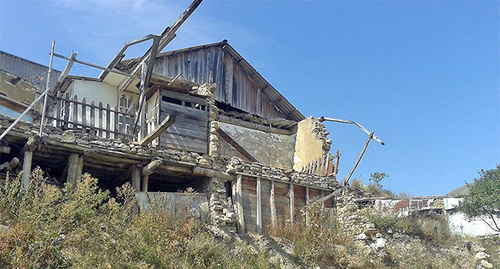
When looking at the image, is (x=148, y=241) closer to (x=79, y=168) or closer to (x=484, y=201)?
(x=79, y=168)

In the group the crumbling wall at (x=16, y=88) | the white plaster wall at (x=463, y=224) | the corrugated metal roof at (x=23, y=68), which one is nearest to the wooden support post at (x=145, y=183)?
the crumbling wall at (x=16, y=88)

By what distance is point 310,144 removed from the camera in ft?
67.9

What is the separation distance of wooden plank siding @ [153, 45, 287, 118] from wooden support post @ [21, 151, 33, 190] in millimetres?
6455

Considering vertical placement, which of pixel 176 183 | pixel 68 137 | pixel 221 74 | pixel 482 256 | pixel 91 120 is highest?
pixel 221 74

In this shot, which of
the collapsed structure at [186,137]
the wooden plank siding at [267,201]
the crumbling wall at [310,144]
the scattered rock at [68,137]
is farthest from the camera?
the crumbling wall at [310,144]

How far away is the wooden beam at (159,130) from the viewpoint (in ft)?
43.3

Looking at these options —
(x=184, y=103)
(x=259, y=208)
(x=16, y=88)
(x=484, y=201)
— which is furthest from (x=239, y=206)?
(x=16, y=88)

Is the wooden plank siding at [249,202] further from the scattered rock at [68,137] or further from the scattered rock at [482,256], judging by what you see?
the scattered rock at [482,256]

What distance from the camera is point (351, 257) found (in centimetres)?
1478

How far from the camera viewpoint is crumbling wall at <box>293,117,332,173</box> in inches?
779

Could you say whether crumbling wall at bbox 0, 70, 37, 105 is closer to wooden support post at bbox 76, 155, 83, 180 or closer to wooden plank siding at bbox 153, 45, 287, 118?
wooden plank siding at bbox 153, 45, 287, 118

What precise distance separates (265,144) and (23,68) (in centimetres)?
1340

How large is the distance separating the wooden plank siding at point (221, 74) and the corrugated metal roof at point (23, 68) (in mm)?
8643

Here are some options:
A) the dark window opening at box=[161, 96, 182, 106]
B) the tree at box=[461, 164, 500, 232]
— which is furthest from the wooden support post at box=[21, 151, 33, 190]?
the tree at box=[461, 164, 500, 232]
